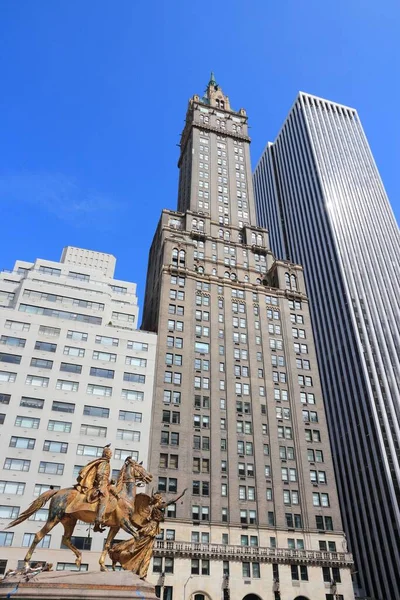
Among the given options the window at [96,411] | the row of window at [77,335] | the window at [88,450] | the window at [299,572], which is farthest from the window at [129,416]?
the window at [299,572]

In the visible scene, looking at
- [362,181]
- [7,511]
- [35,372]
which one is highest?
[362,181]

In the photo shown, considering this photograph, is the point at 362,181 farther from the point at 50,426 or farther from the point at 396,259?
the point at 50,426

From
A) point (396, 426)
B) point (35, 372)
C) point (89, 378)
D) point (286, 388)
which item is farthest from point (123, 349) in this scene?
point (396, 426)

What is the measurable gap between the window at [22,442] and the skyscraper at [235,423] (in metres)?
16.0

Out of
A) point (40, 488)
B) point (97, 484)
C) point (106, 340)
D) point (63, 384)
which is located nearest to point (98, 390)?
point (63, 384)

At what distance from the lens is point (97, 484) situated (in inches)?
1075

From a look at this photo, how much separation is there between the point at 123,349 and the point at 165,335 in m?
8.14

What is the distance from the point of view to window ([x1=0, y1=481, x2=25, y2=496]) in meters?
58.8

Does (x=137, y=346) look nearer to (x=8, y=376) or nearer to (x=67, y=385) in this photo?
(x=67, y=385)

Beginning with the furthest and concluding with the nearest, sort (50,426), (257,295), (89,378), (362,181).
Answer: (362,181)
(257,295)
(89,378)
(50,426)

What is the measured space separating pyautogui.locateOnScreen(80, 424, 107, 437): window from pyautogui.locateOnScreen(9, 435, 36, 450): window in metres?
6.46

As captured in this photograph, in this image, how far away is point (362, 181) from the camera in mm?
168500

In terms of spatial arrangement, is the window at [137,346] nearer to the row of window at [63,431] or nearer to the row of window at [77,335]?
the row of window at [77,335]

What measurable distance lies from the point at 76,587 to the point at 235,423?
53748mm
